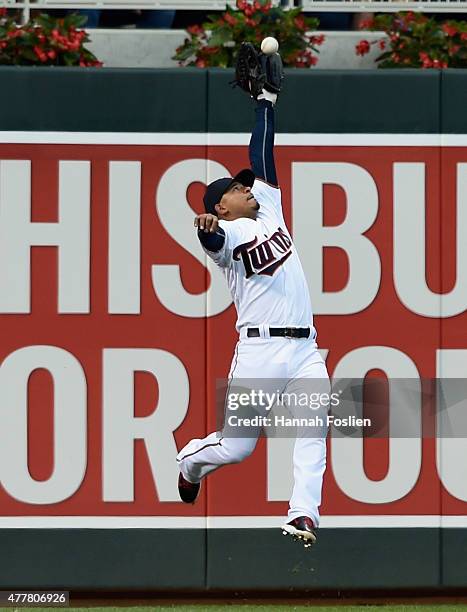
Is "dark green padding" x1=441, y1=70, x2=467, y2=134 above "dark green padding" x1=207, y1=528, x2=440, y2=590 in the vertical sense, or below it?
above

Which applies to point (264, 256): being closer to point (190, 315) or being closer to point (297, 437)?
point (297, 437)

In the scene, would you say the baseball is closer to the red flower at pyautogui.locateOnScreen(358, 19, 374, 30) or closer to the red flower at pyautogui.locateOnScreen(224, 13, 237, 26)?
the red flower at pyautogui.locateOnScreen(224, 13, 237, 26)

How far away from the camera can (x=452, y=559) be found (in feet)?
28.4

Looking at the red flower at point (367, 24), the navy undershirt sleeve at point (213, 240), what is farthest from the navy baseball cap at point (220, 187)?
the red flower at point (367, 24)

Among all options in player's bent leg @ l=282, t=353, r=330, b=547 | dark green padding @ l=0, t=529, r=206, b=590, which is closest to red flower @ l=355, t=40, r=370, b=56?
player's bent leg @ l=282, t=353, r=330, b=547

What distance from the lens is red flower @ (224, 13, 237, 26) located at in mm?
8766

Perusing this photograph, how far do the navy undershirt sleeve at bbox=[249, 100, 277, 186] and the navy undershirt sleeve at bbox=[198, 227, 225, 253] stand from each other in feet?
1.97

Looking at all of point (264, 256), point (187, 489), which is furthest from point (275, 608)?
point (264, 256)

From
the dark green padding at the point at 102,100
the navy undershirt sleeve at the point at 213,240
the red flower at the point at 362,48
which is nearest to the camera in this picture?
the navy undershirt sleeve at the point at 213,240

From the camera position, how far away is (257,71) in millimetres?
7477

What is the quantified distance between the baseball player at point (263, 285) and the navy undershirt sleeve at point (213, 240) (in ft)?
0.31

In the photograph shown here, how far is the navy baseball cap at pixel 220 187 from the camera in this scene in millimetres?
7574

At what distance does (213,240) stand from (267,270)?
506 millimetres

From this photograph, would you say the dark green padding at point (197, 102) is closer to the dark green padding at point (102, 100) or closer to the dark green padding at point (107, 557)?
the dark green padding at point (102, 100)
